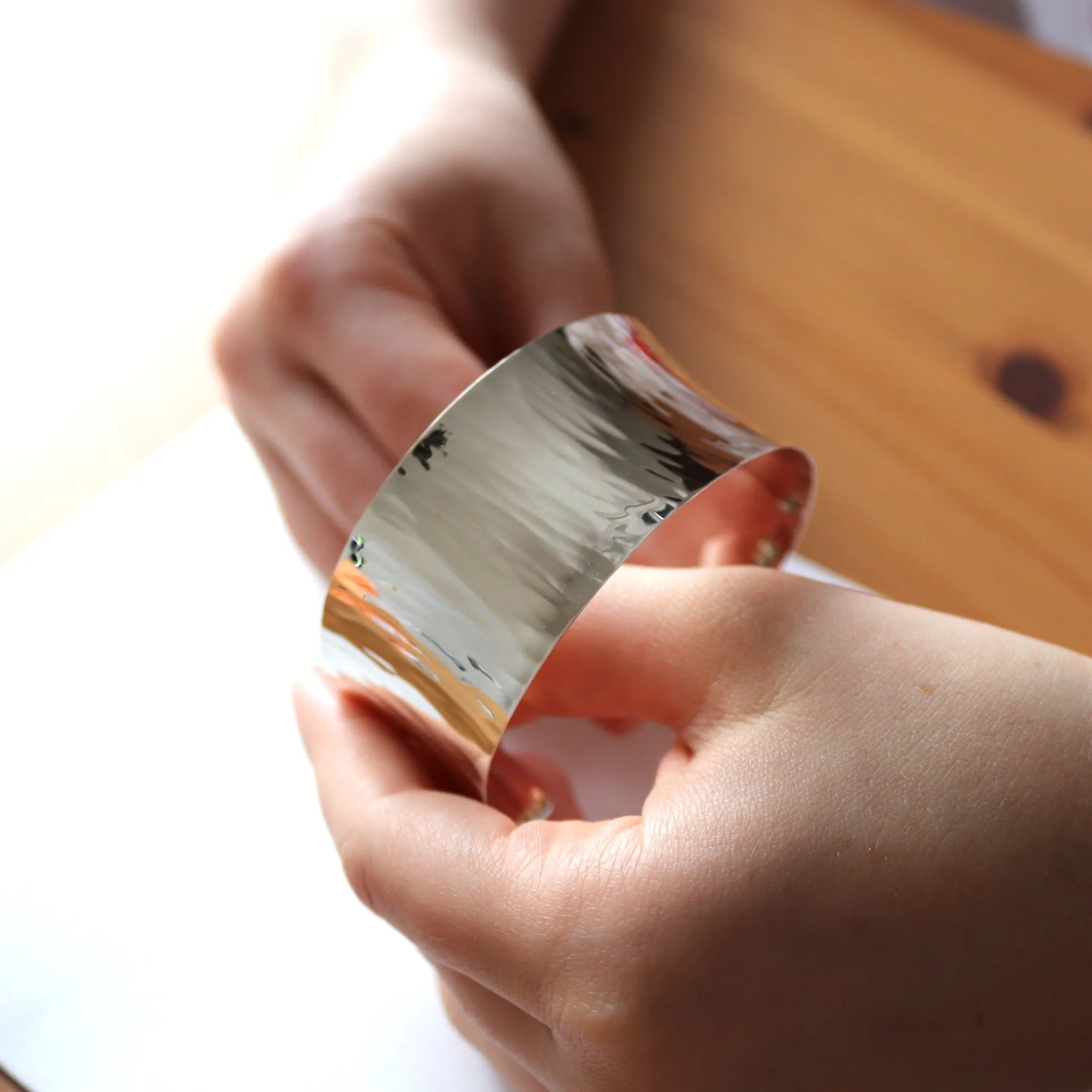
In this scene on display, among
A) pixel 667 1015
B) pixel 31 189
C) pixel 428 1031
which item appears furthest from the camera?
pixel 31 189

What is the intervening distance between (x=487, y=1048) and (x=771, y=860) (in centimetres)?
12

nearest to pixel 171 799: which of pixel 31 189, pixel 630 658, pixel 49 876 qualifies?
pixel 49 876

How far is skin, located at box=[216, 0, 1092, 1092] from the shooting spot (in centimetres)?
21

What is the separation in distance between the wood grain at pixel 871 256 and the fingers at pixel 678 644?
0.14m

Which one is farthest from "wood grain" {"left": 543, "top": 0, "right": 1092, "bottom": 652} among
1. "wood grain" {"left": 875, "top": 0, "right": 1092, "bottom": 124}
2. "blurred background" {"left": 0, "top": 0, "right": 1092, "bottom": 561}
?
"blurred background" {"left": 0, "top": 0, "right": 1092, "bottom": 561}

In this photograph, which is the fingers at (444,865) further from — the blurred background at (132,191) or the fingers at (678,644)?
the blurred background at (132,191)

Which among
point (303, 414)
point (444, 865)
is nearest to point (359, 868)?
point (444, 865)

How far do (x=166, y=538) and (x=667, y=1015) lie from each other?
271mm

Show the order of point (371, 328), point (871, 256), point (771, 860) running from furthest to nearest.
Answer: point (871, 256) → point (371, 328) → point (771, 860)

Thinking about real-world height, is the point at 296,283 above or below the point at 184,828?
above

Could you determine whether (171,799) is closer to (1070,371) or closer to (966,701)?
(966,701)

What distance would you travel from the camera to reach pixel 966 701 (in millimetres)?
234

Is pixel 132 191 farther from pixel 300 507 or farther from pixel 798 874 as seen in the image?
pixel 798 874

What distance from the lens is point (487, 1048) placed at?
0.29m
